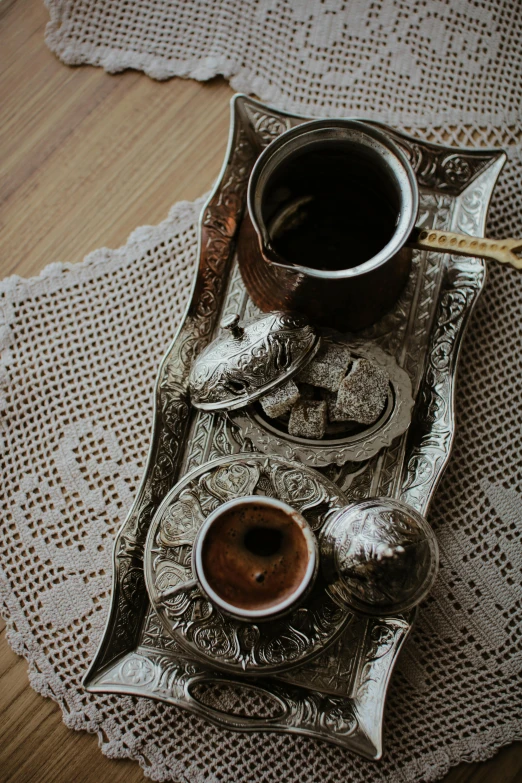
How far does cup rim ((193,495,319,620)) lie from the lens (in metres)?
0.81

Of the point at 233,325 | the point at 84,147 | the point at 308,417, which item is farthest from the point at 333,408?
the point at 84,147

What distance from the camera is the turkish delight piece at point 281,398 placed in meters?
0.89

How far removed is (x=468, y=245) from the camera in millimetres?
839

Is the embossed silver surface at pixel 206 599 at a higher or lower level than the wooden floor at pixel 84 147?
lower

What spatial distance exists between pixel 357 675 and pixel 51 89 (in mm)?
1121

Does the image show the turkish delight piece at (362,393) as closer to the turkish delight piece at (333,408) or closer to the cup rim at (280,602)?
the turkish delight piece at (333,408)

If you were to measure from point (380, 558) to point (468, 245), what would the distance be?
1.38ft

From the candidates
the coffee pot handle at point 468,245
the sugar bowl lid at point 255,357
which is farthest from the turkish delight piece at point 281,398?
the coffee pot handle at point 468,245

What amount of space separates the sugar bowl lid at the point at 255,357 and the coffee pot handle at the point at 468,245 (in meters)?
0.19

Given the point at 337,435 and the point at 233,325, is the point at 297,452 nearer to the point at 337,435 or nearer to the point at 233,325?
the point at 337,435

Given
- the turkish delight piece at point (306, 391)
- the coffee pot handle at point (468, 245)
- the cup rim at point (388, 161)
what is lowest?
the turkish delight piece at point (306, 391)

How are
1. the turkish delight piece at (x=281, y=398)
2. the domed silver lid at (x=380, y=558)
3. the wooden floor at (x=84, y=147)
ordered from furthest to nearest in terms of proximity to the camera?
the wooden floor at (x=84, y=147)
the turkish delight piece at (x=281, y=398)
the domed silver lid at (x=380, y=558)

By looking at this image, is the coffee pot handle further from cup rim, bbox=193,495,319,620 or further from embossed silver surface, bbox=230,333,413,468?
cup rim, bbox=193,495,319,620

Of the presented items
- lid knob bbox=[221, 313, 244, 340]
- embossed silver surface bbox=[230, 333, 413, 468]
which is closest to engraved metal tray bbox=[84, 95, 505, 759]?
embossed silver surface bbox=[230, 333, 413, 468]
